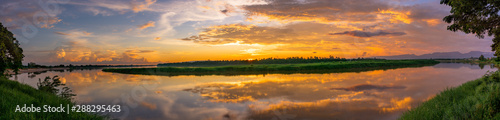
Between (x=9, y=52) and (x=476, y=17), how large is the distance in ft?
90.5

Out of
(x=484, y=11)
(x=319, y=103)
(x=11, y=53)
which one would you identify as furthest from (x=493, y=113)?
(x=11, y=53)

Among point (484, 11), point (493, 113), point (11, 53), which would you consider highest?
point (484, 11)

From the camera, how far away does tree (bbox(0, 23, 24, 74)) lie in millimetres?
14250

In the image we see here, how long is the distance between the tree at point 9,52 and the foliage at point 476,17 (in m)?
25.2

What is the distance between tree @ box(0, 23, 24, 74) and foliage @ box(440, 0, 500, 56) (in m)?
25.2

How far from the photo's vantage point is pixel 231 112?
11852 millimetres

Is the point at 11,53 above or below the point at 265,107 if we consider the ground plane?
above

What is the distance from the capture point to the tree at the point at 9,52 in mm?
14250

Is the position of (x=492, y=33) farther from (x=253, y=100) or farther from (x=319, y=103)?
(x=253, y=100)

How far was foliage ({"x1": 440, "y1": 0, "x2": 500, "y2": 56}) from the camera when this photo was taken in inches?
519

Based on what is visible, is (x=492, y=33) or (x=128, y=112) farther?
(x=492, y=33)

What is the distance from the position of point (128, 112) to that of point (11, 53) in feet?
30.6

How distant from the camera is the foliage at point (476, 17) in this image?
519 inches

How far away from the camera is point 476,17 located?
1403cm
